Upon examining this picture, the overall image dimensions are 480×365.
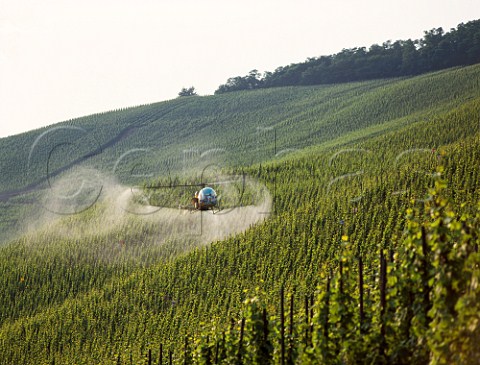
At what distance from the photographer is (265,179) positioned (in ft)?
170

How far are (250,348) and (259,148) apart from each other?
7131 cm

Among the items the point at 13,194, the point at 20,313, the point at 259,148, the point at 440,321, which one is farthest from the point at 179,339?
the point at 13,194

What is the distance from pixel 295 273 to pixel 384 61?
86865mm

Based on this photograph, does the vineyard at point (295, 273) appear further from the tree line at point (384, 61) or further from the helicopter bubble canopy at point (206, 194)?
the tree line at point (384, 61)

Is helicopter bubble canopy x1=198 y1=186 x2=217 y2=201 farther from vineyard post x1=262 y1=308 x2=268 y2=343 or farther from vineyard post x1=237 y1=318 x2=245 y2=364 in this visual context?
vineyard post x1=262 y1=308 x2=268 y2=343

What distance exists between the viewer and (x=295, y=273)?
1264 inches

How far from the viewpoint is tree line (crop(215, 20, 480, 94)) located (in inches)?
4215

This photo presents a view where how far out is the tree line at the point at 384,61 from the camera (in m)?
107

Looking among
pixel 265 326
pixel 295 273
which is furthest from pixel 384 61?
pixel 265 326

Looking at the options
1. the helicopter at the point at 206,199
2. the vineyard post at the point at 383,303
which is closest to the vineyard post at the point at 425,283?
the vineyard post at the point at 383,303

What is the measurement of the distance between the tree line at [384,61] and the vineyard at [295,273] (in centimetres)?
3491

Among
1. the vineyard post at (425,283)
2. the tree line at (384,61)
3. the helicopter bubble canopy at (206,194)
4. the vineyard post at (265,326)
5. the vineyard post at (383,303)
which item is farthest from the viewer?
the tree line at (384,61)

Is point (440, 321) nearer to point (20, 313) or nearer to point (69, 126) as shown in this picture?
point (20, 313)

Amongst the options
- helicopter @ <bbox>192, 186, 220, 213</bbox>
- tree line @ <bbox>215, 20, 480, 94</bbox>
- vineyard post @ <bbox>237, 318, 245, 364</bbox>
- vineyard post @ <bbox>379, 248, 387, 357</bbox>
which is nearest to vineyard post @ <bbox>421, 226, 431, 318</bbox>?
vineyard post @ <bbox>379, 248, 387, 357</bbox>
